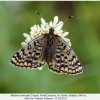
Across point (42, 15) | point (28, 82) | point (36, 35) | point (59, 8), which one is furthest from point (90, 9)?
point (28, 82)

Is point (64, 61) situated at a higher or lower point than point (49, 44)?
lower

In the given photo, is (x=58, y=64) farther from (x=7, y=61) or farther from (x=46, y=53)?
(x=7, y=61)

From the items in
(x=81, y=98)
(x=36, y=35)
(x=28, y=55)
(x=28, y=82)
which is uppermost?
(x=36, y=35)

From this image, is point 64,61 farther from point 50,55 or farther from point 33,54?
point 33,54

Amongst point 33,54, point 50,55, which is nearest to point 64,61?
point 50,55
